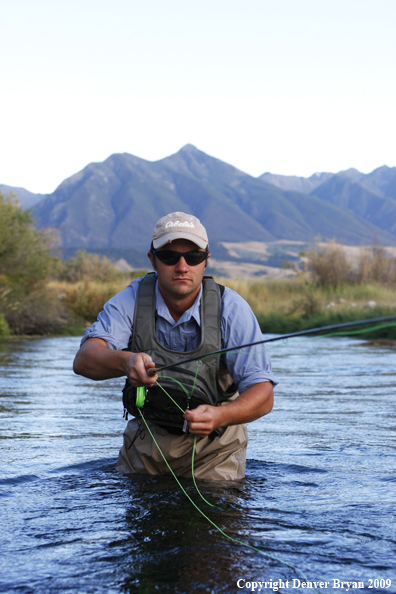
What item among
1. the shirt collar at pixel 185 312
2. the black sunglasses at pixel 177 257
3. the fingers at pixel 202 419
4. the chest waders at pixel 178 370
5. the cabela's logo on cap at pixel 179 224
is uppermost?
the cabela's logo on cap at pixel 179 224

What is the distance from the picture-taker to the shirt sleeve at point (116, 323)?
3707 millimetres

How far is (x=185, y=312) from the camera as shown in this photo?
3.77m

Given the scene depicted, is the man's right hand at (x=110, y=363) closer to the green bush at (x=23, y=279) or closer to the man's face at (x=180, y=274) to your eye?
the man's face at (x=180, y=274)

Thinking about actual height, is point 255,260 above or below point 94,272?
above

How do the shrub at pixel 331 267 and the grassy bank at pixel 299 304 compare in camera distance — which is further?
the shrub at pixel 331 267

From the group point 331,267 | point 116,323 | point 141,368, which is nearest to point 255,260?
point 331,267

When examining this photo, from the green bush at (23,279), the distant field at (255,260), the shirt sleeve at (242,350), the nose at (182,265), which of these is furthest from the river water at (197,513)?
the distant field at (255,260)

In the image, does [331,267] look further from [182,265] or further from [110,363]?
[110,363]

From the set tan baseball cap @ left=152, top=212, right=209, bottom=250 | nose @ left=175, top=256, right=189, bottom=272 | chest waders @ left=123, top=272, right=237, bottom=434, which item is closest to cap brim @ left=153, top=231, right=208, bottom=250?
tan baseball cap @ left=152, top=212, right=209, bottom=250

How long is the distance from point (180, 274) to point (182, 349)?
0.42m

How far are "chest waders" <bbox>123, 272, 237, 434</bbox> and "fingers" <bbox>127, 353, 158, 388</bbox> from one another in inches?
13.0

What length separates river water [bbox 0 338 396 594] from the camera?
2705 mm

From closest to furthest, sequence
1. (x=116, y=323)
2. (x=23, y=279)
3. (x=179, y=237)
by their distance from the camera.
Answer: (x=179, y=237), (x=116, y=323), (x=23, y=279)

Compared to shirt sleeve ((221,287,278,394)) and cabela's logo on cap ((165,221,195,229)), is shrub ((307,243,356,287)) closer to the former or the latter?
shirt sleeve ((221,287,278,394))
